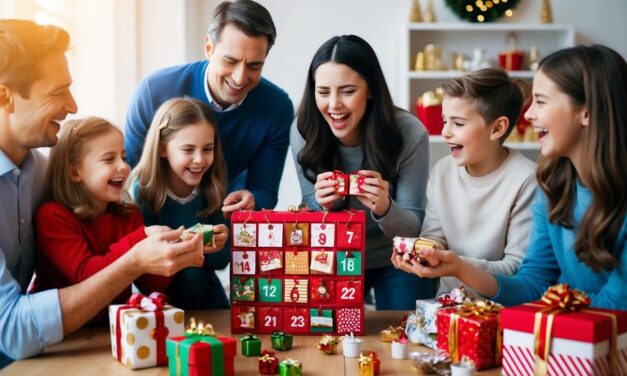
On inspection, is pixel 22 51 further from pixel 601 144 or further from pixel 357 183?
pixel 601 144

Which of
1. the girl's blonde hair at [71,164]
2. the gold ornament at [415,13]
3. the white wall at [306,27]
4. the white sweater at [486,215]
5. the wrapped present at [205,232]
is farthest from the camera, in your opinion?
the gold ornament at [415,13]

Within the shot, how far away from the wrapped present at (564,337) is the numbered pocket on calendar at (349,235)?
0.50 meters

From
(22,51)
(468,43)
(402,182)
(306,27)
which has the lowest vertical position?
(402,182)

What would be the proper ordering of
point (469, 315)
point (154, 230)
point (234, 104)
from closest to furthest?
point (469, 315)
point (154, 230)
point (234, 104)

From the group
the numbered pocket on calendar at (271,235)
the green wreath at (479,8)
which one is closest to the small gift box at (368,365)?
the numbered pocket on calendar at (271,235)

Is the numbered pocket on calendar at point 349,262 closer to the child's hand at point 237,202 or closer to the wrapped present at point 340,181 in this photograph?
the wrapped present at point 340,181

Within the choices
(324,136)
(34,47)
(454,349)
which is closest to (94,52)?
(324,136)

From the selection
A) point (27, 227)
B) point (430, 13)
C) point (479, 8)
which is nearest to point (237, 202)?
point (27, 227)

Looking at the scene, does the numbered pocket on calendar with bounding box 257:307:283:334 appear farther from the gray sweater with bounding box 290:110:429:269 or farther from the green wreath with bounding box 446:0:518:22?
the green wreath with bounding box 446:0:518:22

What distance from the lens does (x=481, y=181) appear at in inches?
95.3

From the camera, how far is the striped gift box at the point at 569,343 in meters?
1.41

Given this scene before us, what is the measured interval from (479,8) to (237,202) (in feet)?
12.0

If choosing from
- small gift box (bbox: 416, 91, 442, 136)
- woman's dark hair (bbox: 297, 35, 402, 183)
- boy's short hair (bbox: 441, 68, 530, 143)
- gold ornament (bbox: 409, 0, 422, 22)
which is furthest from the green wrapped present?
gold ornament (bbox: 409, 0, 422, 22)

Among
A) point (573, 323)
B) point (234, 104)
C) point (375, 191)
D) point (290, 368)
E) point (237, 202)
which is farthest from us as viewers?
point (234, 104)
